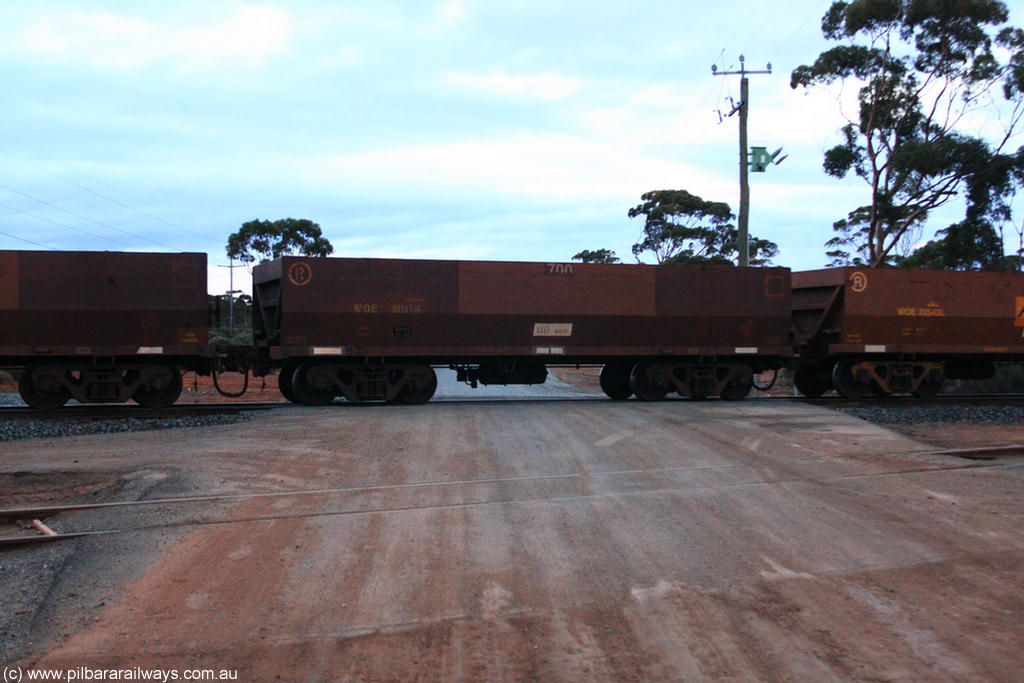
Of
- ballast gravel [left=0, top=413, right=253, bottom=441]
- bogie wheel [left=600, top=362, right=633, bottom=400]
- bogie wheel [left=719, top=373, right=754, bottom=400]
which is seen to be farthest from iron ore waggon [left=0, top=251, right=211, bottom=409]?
bogie wheel [left=719, top=373, right=754, bottom=400]

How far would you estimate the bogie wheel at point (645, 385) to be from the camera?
17719 mm

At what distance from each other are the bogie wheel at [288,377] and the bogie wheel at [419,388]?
6.99 ft

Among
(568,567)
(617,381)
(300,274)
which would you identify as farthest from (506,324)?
(568,567)

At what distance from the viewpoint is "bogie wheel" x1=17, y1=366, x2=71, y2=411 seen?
49.2 feet

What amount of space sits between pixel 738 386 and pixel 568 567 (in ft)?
43.7

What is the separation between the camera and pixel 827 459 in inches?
375

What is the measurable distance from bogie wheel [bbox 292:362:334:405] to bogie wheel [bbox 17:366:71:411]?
→ 4.28 m

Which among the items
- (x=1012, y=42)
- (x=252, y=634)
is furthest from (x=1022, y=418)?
(x=1012, y=42)

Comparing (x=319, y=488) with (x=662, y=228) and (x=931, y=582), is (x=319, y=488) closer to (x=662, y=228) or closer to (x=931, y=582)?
(x=931, y=582)

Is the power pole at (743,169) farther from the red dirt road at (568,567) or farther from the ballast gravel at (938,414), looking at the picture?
the red dirt road at (568,567)

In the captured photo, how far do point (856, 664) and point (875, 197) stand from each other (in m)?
31.2

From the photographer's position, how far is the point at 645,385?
17734mm

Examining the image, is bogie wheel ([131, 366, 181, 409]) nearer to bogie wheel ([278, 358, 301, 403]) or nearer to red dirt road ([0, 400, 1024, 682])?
bogie wheel ([278, 358, 301, 403])

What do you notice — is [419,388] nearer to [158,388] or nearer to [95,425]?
[158,388]
